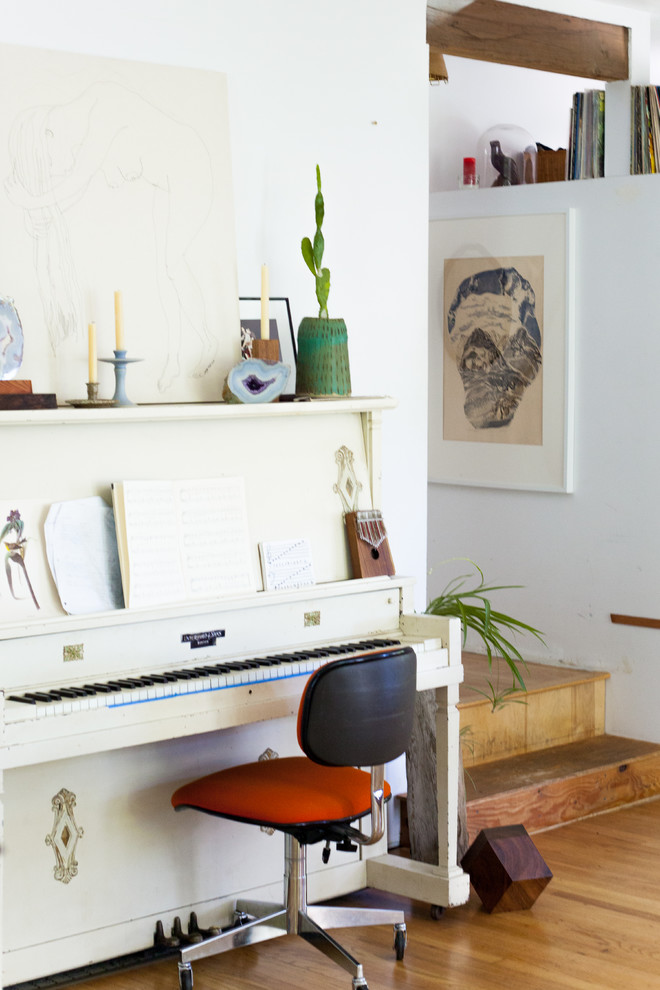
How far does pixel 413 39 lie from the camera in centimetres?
390

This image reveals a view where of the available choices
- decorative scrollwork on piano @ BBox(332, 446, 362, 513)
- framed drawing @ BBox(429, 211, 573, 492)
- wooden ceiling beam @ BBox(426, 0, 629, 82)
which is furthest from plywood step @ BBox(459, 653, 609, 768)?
wooden ceiling beam @ BBox(426, 0, 629, 82)

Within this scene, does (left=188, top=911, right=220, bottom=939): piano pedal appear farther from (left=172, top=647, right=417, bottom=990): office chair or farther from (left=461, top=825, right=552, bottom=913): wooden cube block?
(left=461, top=825, right=552, bottom=913): wooden cube block

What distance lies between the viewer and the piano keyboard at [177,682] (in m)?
2.72

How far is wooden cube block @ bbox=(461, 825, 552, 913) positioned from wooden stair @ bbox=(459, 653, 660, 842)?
1.20 ft

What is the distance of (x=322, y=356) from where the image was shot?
11.4ft

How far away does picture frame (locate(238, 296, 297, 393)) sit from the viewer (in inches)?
139

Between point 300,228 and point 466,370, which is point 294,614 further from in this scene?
point 466,370

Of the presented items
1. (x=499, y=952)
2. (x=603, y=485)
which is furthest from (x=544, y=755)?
(x=499, y=952)

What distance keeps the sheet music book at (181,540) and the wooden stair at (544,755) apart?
4.02 feet

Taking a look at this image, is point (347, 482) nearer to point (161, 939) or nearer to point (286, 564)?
point (286, 564)

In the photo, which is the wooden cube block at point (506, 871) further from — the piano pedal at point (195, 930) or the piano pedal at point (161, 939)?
the piano pedal at point (161, 939)

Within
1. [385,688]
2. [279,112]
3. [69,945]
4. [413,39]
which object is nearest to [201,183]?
[279,112]

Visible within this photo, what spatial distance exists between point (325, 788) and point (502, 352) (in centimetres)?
252

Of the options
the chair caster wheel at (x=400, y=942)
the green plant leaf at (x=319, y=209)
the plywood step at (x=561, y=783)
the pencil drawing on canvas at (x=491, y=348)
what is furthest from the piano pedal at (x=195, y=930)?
the pencil drawing on canvas at (x=491, y=348)
